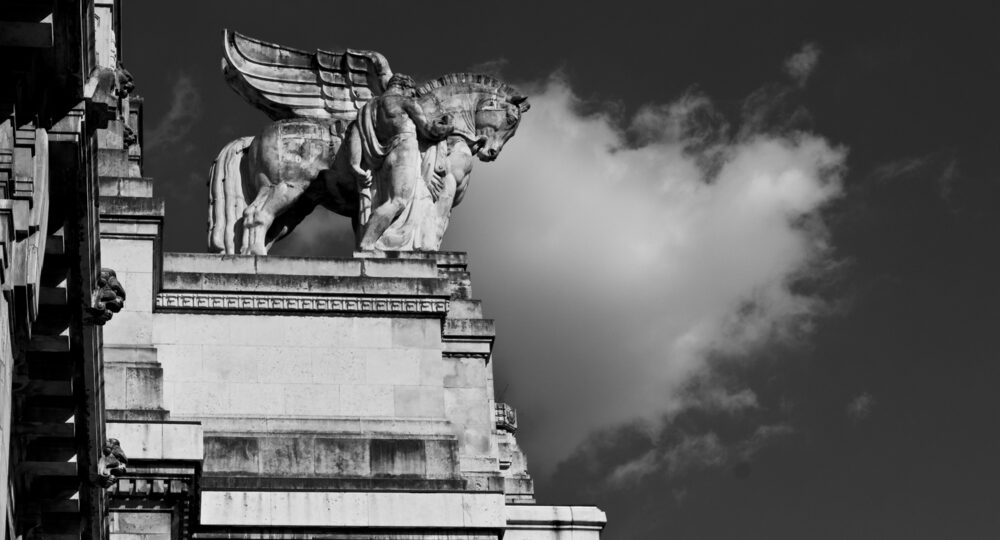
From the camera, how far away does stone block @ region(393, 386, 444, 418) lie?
37.6 metres

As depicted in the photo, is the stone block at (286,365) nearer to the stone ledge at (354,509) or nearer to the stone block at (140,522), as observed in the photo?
the stone ledge at (354,509)

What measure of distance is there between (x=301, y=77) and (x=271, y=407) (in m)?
9.40

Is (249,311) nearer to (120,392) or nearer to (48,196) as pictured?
(120,392)

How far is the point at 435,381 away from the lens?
3800cm

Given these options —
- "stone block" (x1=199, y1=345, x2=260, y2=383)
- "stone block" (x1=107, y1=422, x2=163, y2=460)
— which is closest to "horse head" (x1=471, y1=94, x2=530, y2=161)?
"stone block" (x1=199, y1=345, x2=260, y2=383)

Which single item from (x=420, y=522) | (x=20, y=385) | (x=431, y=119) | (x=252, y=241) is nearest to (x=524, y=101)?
(x=431, y=119)

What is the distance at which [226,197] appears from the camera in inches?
1665

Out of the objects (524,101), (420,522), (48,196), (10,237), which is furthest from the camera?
(524,101)

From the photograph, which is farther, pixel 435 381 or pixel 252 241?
pixel 252 241

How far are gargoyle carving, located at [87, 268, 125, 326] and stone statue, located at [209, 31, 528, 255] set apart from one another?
15.1 meters

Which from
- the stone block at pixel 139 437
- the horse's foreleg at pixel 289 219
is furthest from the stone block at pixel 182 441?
the horse's foreleg at pixel 289 219

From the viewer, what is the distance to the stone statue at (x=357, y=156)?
41500mm

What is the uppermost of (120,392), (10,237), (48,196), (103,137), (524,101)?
(524,101)

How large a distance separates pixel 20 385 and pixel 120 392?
9.67 metres
